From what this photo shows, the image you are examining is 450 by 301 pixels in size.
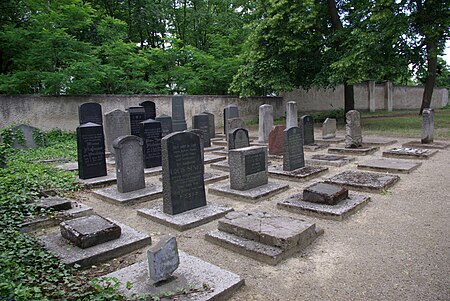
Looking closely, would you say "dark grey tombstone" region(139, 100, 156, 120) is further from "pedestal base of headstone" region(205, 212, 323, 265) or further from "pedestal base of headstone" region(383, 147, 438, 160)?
"pedestal base of headstone" region(205, 212, 323, 265)

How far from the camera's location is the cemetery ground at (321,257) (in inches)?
126

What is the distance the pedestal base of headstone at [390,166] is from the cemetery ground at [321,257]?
155 cm

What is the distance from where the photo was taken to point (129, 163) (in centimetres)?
696

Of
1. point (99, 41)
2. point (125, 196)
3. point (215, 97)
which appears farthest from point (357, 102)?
point (125, 196)

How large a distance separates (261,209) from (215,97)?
633 inches

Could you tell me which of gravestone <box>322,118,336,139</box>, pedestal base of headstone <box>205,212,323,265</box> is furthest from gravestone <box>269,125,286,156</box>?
pedestal base of headstone <box>205,212,323,265</box>

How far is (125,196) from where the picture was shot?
22.0 ft

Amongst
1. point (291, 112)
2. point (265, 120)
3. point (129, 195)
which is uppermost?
point (291, 112)

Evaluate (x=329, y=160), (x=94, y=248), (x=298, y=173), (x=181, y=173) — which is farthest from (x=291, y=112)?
(x=94, y=248)

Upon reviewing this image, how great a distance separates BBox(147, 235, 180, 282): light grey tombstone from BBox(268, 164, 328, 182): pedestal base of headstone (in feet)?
16.8

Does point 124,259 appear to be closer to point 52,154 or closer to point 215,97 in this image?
point 52,154

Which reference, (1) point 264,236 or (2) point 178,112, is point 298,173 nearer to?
(1) point 264,236

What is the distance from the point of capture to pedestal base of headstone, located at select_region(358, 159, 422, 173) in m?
8.25

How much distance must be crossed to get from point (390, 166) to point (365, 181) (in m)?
1.85
